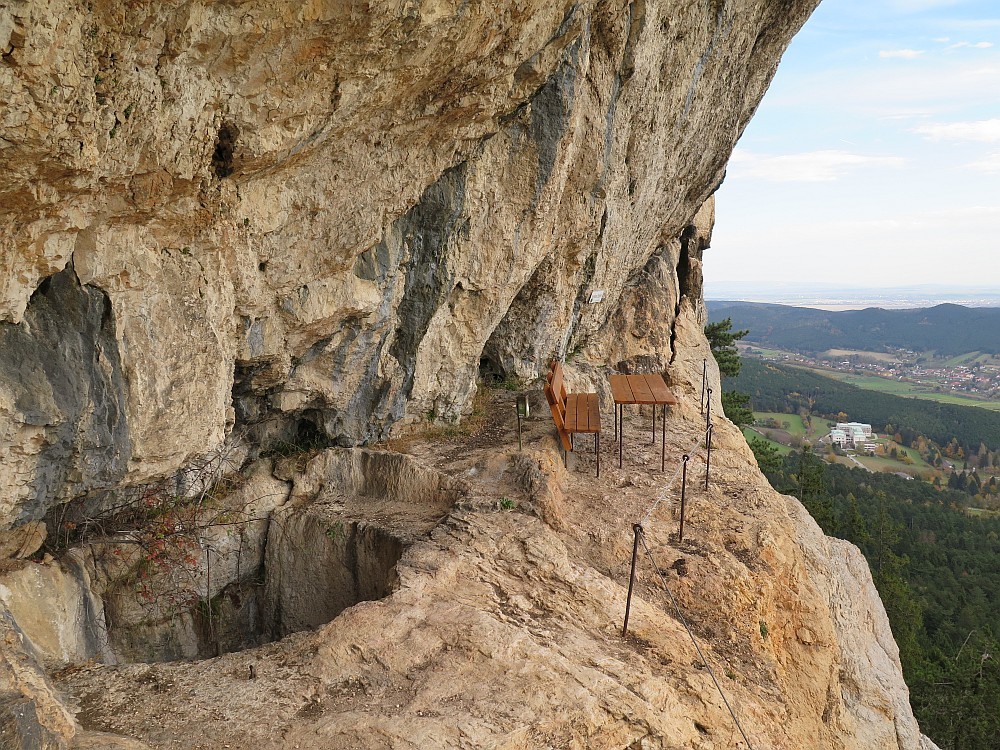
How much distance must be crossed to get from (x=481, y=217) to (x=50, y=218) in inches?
199

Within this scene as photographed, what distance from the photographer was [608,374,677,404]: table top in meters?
8.57

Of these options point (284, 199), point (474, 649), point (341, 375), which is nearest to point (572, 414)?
point (341, 375)

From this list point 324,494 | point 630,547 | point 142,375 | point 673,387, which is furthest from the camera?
point 673,387

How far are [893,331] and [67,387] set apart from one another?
206680mm

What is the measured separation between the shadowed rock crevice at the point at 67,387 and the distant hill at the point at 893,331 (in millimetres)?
164118

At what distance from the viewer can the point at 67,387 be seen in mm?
4633

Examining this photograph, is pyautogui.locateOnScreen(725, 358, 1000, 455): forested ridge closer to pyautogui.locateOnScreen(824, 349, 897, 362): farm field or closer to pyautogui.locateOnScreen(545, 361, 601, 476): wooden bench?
pyautogui.locateOnScreen(824, 349, 897, 362): farm field

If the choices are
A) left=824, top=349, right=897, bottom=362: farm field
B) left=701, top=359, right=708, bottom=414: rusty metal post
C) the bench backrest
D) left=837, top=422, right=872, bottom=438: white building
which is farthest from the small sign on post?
left=824, top=349, right=897, bottom=362: farm field

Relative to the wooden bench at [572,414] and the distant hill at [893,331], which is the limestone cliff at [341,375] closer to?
the wooden bench at [572,414]

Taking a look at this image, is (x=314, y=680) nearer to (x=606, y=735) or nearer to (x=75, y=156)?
(x=606, y=735)

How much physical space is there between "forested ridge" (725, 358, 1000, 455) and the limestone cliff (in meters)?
73.5

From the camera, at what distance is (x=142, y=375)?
5.06m

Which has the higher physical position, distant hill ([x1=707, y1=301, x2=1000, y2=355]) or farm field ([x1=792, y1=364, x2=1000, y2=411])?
distant hill ([x1=707, y1=301, x2=1000, y2=355])

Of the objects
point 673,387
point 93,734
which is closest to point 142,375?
point 93,734
